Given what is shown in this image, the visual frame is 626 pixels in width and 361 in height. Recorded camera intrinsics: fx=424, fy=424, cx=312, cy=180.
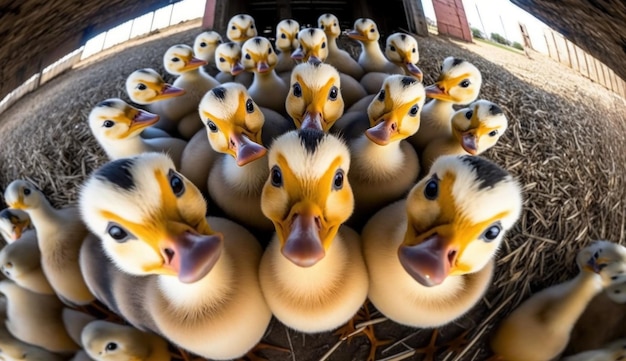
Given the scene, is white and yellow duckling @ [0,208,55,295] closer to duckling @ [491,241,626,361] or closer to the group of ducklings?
the group of ducklings

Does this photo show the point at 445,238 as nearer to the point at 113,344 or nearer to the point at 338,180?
the point at 338,180

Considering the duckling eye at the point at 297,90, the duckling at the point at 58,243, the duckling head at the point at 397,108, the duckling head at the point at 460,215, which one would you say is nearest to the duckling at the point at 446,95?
the duckling head at the point at 397,108

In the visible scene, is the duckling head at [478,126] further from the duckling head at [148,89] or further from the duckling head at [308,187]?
the duckling head at [148,89]

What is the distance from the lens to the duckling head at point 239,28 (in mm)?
1333

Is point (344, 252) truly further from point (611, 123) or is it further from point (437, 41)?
point (437, 41)

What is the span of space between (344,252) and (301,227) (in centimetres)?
16

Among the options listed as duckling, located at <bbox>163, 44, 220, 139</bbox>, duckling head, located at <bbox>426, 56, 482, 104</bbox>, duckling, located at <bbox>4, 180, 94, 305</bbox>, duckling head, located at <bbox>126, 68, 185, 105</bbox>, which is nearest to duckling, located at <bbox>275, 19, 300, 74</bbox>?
duckling, located at <bbox>163, 44, 220, 139</bbox>

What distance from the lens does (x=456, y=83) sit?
0.95m

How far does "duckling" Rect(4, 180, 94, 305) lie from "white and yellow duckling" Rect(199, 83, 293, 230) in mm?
307

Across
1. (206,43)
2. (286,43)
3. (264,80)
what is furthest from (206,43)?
(264,80)

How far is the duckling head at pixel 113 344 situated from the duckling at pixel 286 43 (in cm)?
85

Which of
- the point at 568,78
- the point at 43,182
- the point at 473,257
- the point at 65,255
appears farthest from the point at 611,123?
the point at 43,182

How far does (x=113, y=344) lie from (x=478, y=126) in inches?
29.8

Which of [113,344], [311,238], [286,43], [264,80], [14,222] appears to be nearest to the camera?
[311,238]
